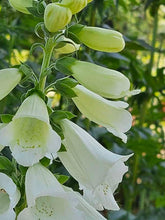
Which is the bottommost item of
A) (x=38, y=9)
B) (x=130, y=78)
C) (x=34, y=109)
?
(x=130, y=78)

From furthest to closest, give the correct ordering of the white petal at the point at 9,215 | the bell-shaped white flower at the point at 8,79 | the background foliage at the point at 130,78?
the background foliage at the point at 130,78
the bell-shaped white flower at the point at 8,79
the white petal at the point at 9,215

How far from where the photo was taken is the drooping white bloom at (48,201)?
1.03 meters

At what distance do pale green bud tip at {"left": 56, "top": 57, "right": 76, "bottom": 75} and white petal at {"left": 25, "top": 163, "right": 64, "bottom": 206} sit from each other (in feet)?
0.70

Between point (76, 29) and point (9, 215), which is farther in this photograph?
point (76, 29)

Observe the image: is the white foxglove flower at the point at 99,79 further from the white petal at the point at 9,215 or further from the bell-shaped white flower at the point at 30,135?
the white petal at the point at 9,215

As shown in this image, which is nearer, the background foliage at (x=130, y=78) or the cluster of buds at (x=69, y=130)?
the cluster of buds at (x=69, y=130)

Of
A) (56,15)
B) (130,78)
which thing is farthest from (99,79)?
(130,78)

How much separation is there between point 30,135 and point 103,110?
0.18m

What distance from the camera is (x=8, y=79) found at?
1.10 metres

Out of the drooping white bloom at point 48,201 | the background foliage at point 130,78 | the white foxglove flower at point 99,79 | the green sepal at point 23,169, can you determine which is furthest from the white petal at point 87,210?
the background foliage at point 130,78

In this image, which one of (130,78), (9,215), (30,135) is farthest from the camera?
(130,78)

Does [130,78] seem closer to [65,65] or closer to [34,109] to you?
[65,65]

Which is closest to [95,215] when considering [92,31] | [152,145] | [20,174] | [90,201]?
[90,201]

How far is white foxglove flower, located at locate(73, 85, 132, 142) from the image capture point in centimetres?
113
